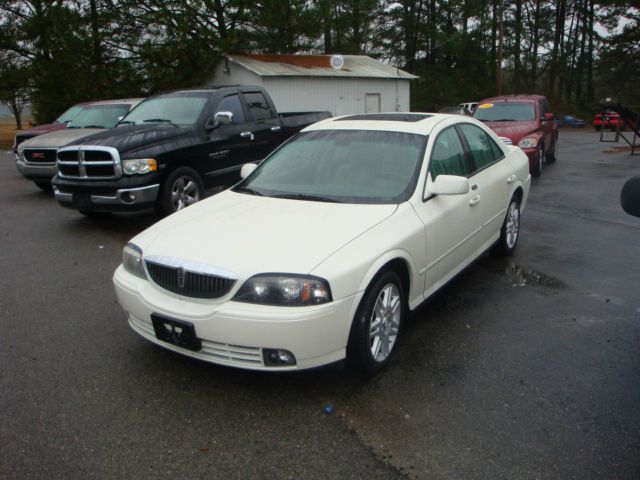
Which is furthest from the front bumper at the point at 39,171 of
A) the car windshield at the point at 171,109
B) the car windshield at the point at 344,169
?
the car windshield at the point at 344,169

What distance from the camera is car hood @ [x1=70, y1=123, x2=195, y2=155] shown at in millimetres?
7102

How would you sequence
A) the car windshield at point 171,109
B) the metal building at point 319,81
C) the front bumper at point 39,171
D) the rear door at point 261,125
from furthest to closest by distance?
the metal building at point 319,81
the front bumper at point 39,171
the rear door at point 261,125
the car windshield at point 171,109

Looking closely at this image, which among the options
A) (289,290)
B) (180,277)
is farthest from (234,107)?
(289,290)

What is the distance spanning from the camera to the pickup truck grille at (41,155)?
987 centimetres

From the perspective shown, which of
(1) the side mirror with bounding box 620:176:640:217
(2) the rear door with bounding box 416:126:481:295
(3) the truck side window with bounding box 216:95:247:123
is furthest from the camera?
(3) the truck side window with bounding box 216:95:247:123

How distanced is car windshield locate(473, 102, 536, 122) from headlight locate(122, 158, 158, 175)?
8.26m

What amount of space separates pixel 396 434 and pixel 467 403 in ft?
1.79

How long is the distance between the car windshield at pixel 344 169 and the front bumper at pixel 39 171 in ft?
21.8

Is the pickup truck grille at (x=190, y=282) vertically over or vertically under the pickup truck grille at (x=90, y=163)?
under

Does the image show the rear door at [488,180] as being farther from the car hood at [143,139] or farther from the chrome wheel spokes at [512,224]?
the car hood at [143,139]

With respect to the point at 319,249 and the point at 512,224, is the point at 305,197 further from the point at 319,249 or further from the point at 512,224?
the point at 512,224

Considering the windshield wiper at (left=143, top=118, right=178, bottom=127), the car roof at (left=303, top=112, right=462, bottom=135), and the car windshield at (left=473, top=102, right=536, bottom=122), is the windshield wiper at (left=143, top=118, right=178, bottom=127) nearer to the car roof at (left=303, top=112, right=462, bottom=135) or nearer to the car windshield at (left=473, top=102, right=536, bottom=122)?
the car roof at (left=303, top=112, right=462, bottom=135)

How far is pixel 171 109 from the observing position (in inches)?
A: 327

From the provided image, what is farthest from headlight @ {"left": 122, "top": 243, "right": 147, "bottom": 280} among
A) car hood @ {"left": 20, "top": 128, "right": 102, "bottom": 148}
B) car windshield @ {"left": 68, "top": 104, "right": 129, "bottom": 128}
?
car windshield @ {"left": 68, "top": 104, "right": 129, "bottom": 128}
